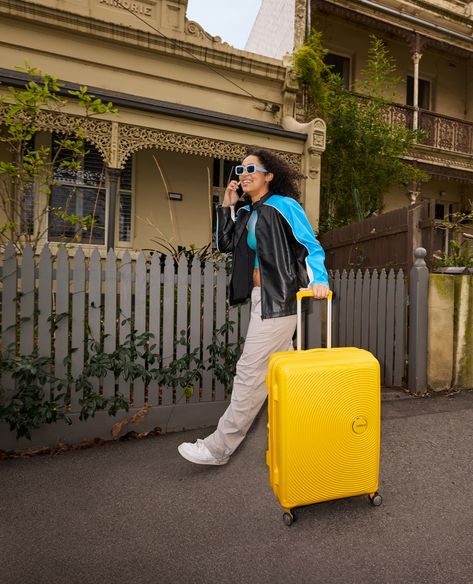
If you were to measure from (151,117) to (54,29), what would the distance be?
2171 mm

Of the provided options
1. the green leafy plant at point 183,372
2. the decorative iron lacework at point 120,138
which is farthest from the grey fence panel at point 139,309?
the decorative iron lacework at point 120,138

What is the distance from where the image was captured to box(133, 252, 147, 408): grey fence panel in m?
3.24

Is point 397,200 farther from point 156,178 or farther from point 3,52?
point 3,52

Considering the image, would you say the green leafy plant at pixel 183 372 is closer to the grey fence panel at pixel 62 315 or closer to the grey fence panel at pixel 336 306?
the grey fence panel at pixel 62 315

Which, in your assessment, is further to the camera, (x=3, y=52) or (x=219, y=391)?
(x=3, y=52)

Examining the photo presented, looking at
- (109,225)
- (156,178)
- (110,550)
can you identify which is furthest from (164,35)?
(110,550)

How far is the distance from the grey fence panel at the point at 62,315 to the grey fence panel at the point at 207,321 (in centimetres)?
107

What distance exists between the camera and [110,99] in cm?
638

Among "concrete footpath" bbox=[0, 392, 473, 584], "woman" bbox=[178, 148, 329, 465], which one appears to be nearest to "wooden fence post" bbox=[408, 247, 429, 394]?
"concrete footpath" bbox=[0, 392, 473, 584]

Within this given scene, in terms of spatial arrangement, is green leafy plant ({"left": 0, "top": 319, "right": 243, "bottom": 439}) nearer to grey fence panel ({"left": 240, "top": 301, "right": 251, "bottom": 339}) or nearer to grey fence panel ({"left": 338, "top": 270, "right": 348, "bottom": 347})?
grey fence panel ({"left": 240, "top": 301, "right": 251, "bottom": 339})

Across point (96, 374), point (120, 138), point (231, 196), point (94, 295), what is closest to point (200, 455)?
point (96, 374)

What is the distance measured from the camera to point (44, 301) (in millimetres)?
2986

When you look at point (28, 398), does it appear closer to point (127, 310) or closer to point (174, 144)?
point (127, 310)

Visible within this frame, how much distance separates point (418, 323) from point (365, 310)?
653 mm
